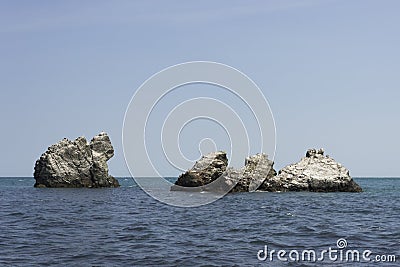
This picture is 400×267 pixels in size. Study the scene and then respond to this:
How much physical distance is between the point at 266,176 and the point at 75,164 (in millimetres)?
35720

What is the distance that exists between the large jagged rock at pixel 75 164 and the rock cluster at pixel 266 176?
2024 centimetres

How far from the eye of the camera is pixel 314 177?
75438 millimetres

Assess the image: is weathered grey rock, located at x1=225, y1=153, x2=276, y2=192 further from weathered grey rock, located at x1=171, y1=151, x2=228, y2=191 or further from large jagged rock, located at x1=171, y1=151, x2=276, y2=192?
weathered grey rock, located at x1=171, y1=151, x2=228, y2=191

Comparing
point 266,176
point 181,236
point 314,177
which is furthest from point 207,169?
point 181,236

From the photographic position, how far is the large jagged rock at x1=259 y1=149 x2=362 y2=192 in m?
75.5

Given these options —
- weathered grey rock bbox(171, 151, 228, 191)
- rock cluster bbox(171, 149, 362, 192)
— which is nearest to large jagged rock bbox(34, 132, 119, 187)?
rock cluster bbox(171, 149, 362, 192)

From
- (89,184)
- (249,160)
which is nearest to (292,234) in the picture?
(249,160)

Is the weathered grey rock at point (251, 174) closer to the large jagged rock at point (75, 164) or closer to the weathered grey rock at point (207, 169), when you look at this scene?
the weathered grey rock at point (207, 169)

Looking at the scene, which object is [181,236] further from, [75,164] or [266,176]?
[75,164]

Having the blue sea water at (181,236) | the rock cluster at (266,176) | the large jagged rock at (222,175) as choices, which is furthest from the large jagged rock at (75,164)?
the blue sea water at (181,236)

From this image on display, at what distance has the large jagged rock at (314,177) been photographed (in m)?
75.5

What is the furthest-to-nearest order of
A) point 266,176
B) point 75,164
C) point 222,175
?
point 75,164 → point 266,176 → point 222,175

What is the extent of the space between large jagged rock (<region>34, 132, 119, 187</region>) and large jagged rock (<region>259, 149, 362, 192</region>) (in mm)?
33266

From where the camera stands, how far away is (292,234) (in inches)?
1087
